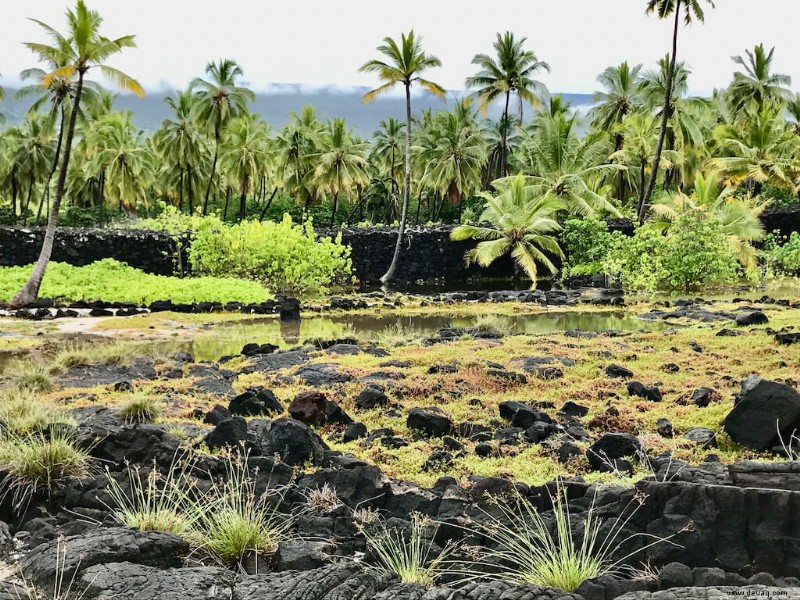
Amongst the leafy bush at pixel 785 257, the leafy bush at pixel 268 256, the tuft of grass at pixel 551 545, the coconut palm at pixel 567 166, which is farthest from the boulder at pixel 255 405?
the coconut palm at pixel 567 166

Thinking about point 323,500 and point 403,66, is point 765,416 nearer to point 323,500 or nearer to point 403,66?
point 323,500

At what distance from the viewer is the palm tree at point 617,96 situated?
45688mm

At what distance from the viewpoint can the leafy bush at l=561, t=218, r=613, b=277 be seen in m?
32.1

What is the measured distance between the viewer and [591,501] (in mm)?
4844

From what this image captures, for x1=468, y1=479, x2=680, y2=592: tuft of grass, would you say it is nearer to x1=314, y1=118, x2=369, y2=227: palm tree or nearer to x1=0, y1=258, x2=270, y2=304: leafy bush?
x1=0, y1=258, x2=270, y2=304: leafy bush

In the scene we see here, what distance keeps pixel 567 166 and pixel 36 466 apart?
3377 centimetres

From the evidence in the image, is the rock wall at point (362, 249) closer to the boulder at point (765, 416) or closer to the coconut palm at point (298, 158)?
the coconut palm at point (298, 158)

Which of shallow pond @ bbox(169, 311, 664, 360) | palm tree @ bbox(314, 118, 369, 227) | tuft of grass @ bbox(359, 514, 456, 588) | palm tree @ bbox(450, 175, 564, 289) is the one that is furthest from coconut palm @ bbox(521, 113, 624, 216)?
tuft of grass @ bbox(359, 514, 456, 588)

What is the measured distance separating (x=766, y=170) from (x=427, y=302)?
2335cm

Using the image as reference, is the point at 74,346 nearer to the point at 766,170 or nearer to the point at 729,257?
the point at 729,257

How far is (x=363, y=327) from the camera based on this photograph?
66.0ft

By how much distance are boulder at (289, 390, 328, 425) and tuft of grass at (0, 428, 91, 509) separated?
2447mm

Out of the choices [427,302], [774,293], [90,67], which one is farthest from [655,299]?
[90,67]

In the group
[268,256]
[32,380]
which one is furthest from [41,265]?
[32,380]
